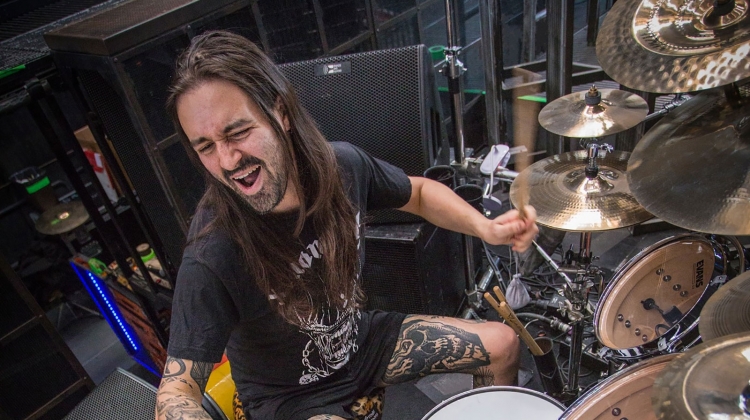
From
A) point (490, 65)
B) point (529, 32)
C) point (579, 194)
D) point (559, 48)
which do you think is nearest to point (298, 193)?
point (579, 194)

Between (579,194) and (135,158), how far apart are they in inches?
70.3

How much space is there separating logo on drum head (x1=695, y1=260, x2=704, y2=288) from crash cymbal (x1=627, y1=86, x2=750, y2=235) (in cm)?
46

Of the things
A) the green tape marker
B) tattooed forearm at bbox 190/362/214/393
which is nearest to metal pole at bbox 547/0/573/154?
tattooed forearm at bbox 190/362/214/393

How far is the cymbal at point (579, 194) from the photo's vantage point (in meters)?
1.60

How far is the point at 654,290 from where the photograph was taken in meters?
1.63

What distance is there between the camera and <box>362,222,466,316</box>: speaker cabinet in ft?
6.89

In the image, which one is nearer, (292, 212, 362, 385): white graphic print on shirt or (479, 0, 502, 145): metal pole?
(292, 212, 362, 385): white graphic print on shirt

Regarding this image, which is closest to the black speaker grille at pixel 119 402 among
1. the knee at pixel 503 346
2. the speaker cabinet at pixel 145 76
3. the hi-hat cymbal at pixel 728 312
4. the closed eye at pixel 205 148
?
the speaker cabinet at pixel 145 76

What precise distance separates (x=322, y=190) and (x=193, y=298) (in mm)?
476

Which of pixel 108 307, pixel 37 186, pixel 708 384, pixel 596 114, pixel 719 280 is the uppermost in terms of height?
pixel 596 114

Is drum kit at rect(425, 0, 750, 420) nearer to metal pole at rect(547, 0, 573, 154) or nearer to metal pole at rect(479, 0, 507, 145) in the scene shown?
metal pole at rect(547, 0, 573, 154)

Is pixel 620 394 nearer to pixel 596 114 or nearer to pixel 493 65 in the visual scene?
pixel 596 114

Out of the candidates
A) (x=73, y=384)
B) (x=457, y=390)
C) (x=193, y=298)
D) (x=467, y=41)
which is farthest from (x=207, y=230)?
(x=467, y=41)

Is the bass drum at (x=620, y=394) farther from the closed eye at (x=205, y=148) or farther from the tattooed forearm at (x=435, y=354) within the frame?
the closed eye at (x=205, y=148)
